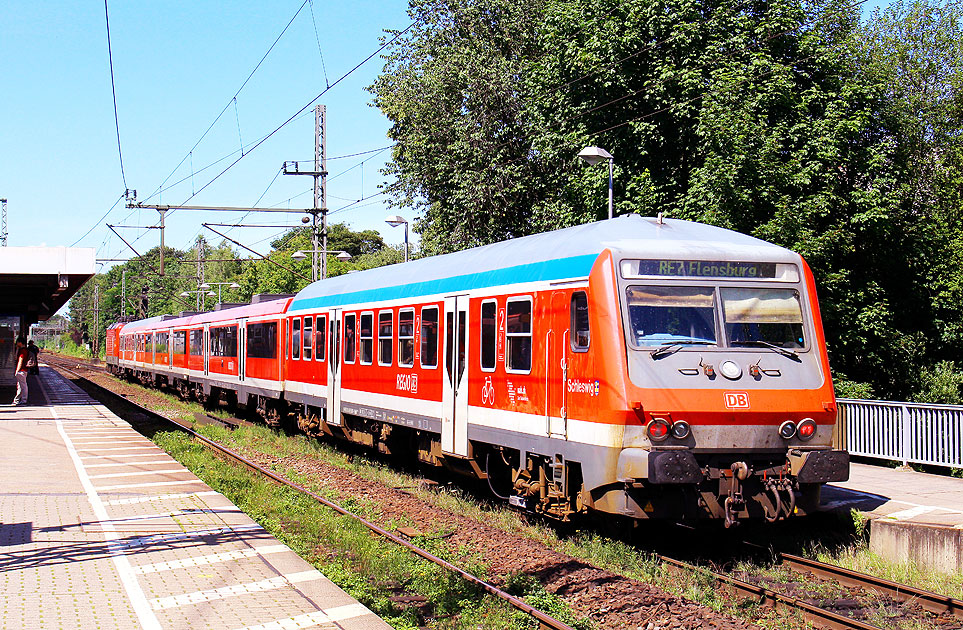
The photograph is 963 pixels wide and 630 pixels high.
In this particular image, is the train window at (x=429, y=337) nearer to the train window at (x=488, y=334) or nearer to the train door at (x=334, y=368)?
the train window at (x=488, y=334)

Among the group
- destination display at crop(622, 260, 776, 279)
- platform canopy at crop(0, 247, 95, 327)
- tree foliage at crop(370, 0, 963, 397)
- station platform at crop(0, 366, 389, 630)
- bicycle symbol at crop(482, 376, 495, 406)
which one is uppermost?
tree foliage at crop(370, 0, 963, 397)

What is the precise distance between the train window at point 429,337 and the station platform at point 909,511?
544 centimetres

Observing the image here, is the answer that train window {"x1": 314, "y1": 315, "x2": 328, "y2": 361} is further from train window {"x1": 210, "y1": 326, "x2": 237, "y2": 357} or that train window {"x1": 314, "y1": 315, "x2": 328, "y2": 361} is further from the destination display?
the destination display

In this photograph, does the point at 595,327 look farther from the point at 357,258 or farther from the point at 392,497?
the point at 357,258

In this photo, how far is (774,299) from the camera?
9523mm

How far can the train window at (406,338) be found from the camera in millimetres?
13969

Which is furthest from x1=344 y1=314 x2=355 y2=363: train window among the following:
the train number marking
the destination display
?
the destination display

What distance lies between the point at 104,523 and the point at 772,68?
16673 mm

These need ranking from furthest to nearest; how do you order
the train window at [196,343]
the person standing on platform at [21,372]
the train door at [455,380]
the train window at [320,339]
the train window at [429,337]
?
1. the train window at [196,343]
2. the person standing on platform at [21,372]
3. the train window at [320,339]
4. the train window at [429,337]
5. the train door at [455,380]

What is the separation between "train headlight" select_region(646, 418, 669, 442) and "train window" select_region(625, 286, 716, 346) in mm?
784

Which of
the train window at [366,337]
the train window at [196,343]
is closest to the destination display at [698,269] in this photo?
the train window at [366,337]

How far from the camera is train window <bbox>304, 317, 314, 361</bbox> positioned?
62.4 ft

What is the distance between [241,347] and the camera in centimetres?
2466

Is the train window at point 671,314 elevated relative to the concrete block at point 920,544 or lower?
elevated
